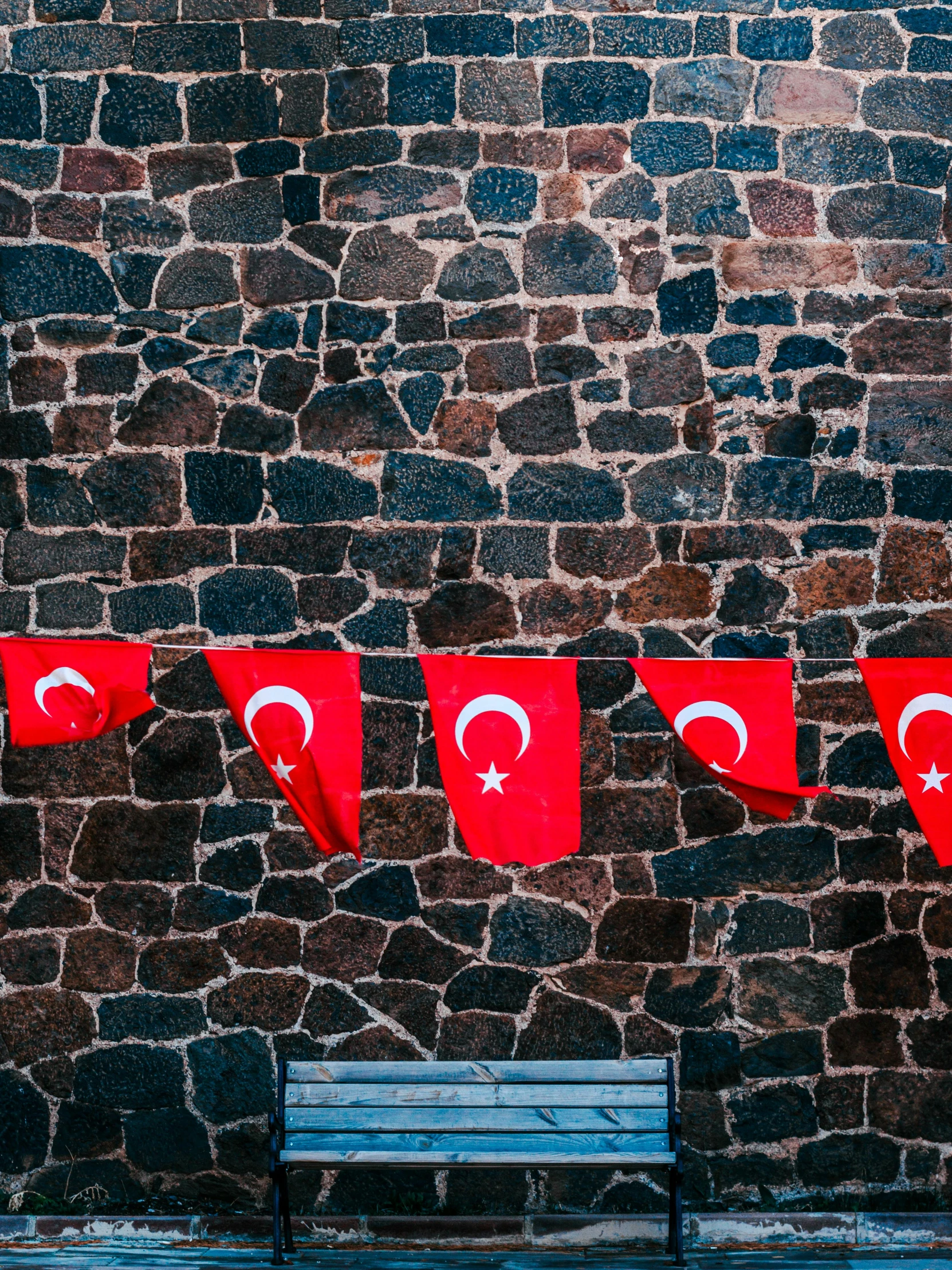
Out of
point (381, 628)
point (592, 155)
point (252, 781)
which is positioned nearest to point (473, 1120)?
point (252, 781)

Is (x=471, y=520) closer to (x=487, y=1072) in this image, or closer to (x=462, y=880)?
(x=462, y=880)

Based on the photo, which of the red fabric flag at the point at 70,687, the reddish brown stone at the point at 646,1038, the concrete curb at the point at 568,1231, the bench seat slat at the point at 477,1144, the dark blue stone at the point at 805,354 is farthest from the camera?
the dark blue stone at the point at 805,354

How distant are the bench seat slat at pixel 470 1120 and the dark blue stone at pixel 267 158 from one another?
3.58 metres

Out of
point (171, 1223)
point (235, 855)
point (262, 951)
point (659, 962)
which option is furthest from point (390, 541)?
point (171, 1223)

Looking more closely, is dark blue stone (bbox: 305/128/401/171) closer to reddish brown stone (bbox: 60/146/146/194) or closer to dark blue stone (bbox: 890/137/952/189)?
reddish brown stone (bbox: 60/146/146/194)

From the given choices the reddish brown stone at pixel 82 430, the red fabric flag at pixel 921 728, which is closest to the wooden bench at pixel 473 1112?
the red fabric flag at pixel 921 728

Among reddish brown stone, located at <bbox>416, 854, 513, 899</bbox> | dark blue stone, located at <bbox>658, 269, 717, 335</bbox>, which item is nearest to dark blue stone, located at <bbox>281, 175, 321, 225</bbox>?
dark blue stone, located at <bbox>658, 269, 717, 335</bbox>

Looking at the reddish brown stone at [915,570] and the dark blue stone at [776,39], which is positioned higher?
the dark blue stone at [776,39]

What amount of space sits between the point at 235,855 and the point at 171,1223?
1368 mm

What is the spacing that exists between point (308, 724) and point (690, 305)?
7.48 feet

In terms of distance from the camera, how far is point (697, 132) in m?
4.54

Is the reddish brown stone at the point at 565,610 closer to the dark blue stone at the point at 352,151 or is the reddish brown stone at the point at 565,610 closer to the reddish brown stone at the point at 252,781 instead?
the reddish brown stone at the point at 252,781

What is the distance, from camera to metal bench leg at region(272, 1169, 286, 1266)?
373 centimetres

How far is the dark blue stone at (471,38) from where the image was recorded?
179 inches
